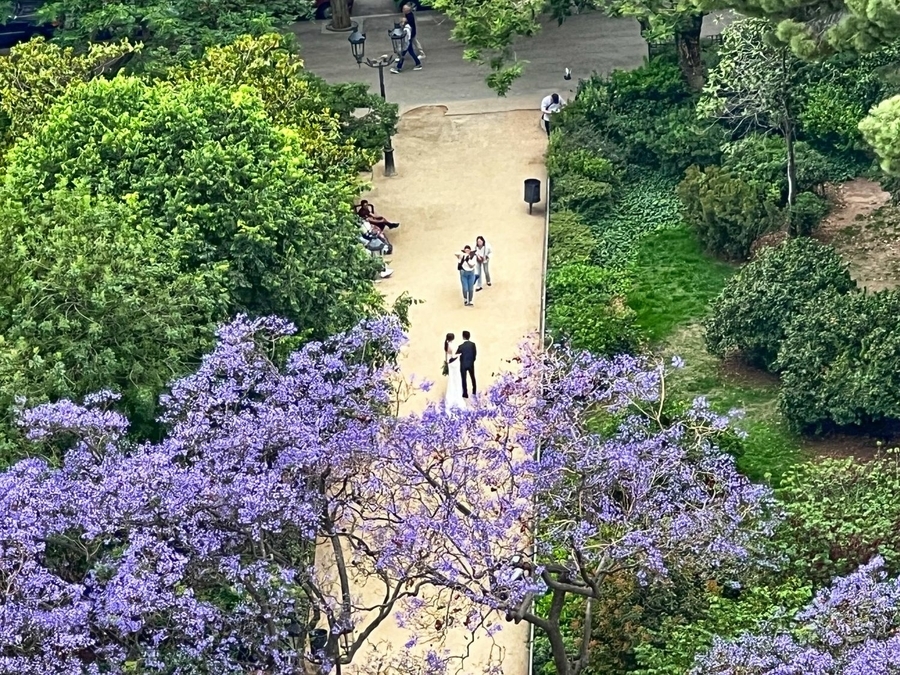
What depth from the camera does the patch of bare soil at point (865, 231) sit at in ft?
85.6

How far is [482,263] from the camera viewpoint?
26.3 m

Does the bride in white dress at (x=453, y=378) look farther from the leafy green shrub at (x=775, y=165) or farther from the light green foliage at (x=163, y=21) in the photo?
the light green foliage at (x=163, y=21)

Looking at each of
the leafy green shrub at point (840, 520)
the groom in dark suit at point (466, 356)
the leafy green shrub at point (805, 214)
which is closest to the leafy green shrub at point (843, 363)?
the leafy green shrub at point (840, 520)

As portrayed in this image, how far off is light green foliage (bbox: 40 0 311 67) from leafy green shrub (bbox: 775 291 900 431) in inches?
487

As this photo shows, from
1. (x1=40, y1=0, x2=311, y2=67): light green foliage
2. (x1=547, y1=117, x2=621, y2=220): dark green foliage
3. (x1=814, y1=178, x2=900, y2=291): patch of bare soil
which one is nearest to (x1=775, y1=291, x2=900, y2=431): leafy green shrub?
(x1=814, y1=178, x2=900, y2=291): patch of bare soil

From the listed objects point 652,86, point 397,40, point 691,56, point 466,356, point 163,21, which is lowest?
point 466,356

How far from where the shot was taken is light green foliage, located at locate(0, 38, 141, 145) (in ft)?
82.4

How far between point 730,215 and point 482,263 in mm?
4178

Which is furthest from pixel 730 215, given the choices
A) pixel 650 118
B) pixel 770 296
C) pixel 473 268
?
pixel 650 118

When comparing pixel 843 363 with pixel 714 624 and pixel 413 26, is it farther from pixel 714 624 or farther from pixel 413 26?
pixel 413 26

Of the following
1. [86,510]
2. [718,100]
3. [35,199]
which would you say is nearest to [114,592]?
[86,510]

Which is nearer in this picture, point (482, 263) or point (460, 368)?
point (460, 368)

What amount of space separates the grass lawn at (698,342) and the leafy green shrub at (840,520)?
1.90m

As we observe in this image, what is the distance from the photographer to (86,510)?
50.5 feet
